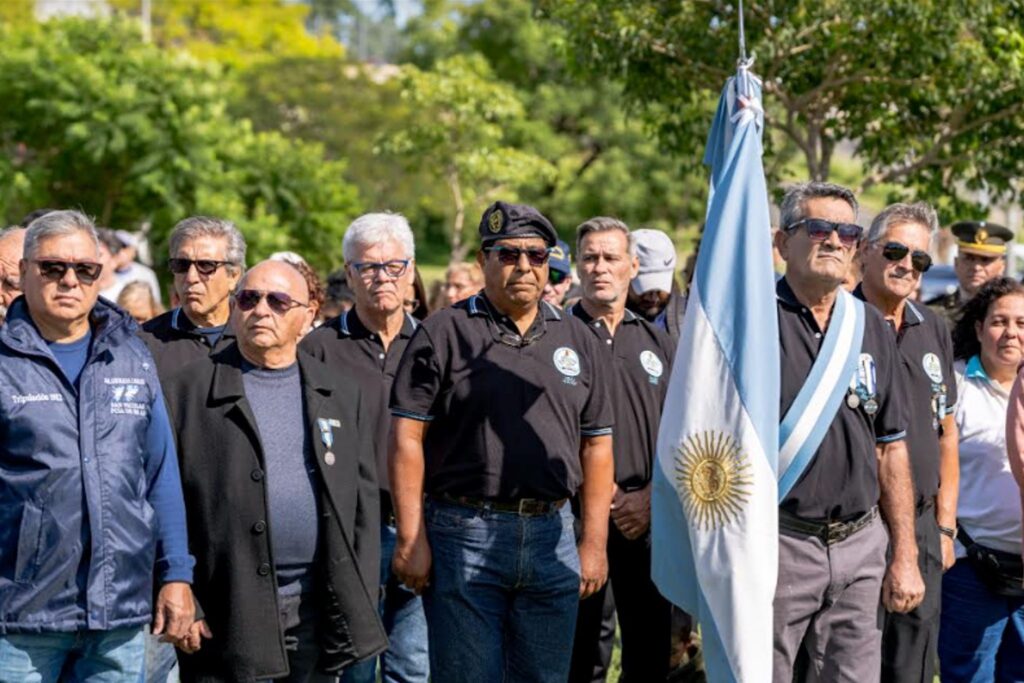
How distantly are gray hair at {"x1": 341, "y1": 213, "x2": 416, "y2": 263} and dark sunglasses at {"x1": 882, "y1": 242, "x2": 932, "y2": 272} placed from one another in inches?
80.2

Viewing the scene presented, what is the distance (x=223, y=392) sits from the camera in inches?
201

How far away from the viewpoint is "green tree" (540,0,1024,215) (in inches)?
484

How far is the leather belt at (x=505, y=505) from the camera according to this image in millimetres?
5387

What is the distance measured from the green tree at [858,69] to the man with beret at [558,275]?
5.36 meters

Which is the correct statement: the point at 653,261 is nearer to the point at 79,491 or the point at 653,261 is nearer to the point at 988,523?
the point at 988,523

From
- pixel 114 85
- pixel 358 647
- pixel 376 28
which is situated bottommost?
pixel 358 647

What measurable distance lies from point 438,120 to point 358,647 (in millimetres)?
32218

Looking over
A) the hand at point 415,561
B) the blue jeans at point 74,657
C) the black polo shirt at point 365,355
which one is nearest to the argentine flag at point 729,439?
the hand at point 415,561

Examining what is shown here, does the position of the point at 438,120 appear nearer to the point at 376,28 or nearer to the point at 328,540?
the point at 328,540

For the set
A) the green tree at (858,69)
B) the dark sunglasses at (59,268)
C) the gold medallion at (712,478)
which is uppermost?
the green tree at (858,69)

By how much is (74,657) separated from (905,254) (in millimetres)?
3693

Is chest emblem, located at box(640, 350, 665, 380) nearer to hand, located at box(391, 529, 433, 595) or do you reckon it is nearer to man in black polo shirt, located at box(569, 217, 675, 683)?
man in black polo shirt, located at box(569, 217, 675, 683)

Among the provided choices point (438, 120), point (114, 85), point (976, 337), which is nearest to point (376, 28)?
point (438, 120)

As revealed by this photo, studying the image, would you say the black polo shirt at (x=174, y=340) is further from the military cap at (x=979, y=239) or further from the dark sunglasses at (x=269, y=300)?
the military cap at (x=979, y=239)
